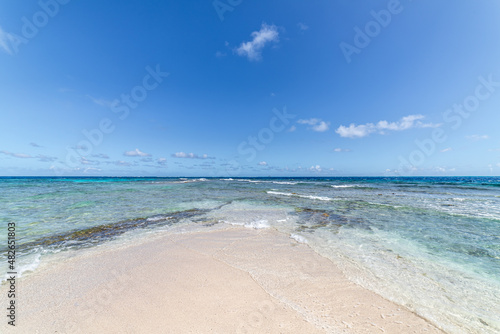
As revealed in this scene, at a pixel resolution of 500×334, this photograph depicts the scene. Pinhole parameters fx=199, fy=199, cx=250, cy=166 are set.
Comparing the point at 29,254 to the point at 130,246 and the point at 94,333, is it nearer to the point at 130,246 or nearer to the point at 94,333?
the point at 130,246

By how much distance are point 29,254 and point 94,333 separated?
213 inches

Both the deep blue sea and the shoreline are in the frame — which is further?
the deep blue sea

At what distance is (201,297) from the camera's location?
4.01m

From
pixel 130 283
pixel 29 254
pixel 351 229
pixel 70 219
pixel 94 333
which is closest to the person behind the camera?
pixel 94 333

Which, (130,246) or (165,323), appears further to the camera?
(130,246)

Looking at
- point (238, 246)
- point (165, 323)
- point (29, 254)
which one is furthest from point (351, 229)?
point (29, 254)

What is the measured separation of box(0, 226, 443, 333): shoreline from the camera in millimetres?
3316

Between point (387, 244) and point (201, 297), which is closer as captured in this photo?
point (201, 297)

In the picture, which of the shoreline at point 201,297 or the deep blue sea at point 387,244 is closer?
the shoreline at point 201,297

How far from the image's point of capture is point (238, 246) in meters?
7.17

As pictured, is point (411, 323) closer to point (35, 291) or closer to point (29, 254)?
point (35, 291)

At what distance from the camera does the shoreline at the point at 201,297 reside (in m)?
3.32

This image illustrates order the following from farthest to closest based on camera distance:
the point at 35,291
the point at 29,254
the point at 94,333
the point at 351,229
Answer: the point at 351,229 < the point at 29,254 < the point at 35,291 < the point at 94,333

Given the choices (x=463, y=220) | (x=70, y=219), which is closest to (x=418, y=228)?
(x=463, y=220)
